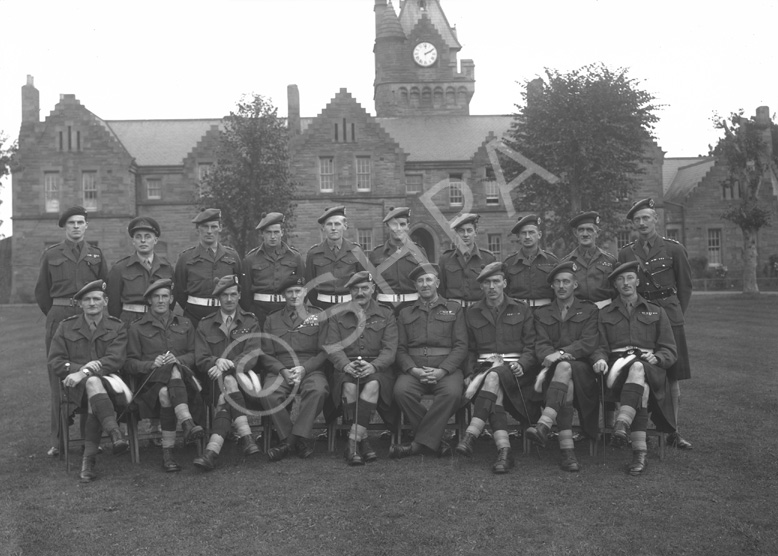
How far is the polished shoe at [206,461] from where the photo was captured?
7297 millimetres

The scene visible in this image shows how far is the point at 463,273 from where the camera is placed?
8.88 m

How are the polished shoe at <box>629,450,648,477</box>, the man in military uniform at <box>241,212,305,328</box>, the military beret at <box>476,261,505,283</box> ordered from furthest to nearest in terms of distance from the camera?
the man in military uniform at <box>241,212,305,328</box> → the military beret at <box>476,261,505,283</box> → the polished shoe at <box>629,450,648,477</box>

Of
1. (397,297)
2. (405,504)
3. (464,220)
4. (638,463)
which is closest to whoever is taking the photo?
(405,504)

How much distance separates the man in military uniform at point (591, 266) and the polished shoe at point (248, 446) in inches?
137

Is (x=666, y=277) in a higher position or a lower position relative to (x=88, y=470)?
higher

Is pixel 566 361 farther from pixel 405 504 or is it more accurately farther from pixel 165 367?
pixel 165 367

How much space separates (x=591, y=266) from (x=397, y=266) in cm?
207

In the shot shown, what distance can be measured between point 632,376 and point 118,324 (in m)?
4.81

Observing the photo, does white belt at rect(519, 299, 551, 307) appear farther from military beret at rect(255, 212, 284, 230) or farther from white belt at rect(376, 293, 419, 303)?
military beret at rect(255, 212, 284, 230)

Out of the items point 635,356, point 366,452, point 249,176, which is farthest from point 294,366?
point 249,176

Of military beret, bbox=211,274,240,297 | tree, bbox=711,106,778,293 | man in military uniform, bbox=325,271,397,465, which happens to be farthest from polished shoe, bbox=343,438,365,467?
tree, bbox=711,106,778,293

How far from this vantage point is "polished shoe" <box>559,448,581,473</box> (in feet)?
23.4

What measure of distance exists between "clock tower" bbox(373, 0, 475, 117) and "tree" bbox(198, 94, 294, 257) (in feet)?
82.0

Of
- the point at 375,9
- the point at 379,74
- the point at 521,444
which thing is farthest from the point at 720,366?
the point at 375,9
